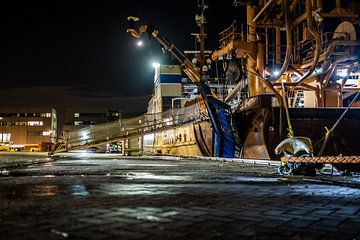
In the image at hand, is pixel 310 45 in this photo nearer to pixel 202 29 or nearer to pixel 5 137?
pixel 202 29

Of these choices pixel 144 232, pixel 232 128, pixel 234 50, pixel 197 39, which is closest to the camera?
pixel 144 232

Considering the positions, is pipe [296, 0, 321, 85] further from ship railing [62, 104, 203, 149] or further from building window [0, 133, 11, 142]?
building window [0, 133, 11, 142]

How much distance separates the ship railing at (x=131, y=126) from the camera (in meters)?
28.0

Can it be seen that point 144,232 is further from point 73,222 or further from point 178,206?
point 178,206

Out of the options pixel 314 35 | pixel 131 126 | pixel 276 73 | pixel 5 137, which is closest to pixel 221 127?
pixel 276 73

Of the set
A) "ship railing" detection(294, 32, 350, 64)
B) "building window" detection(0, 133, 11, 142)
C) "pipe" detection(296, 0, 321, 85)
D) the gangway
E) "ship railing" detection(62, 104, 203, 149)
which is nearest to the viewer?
"pipe" detection(296, 0, 321, 85)

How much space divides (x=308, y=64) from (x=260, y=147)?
6.53 meters

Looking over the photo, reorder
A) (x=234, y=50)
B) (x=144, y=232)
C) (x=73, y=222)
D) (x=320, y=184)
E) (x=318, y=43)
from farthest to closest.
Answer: (x=234, y=50) < (x=318, y=43) < (x=320, y=184) < (x=73, y=222) < (x=144, y=232)

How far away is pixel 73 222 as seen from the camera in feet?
12.2

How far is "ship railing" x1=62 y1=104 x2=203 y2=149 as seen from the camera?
91.8ft

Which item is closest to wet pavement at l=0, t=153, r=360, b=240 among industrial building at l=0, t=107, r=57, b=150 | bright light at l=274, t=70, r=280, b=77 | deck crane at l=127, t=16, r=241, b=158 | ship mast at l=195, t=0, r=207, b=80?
deck crane at l=127, t=16, r=241, b=158

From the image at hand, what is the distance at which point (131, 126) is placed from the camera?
29.6 meters

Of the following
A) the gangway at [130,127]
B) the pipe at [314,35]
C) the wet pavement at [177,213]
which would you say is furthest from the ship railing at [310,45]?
the wet pavement at [177,213]

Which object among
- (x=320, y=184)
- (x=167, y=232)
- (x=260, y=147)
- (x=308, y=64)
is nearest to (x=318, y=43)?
(x=308, y=64)
